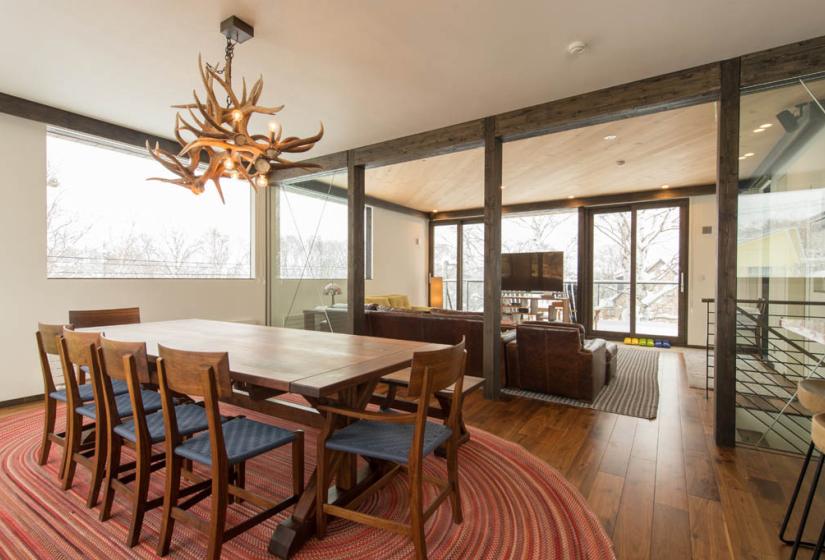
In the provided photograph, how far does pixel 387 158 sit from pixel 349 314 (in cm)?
190

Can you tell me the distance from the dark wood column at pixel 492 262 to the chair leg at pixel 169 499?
270cm

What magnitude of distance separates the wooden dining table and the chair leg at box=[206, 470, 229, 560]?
23 cm

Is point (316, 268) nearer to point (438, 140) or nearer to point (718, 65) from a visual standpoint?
point (438, 140)

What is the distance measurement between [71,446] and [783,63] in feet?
16.0

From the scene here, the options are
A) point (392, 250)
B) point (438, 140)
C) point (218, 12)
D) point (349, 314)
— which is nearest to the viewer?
point (218, 12)

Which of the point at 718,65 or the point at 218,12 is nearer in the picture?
the point at 218,12

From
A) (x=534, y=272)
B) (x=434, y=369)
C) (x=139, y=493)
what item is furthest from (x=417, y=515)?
(x=534, y=272)

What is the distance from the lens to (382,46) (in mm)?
2648

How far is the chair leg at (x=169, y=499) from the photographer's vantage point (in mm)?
1564

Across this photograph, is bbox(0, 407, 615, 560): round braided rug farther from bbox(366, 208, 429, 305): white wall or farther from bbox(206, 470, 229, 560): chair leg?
bbox(366, 208, 429, 305): white wall

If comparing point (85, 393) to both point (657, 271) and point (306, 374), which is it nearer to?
point (306, 374)

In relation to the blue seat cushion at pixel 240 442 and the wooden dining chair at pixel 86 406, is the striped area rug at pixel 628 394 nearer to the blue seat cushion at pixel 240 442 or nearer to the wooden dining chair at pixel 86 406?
the blue seat cushion at pixel 240 442

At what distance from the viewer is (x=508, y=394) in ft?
12.4

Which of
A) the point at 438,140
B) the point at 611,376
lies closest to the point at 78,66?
the point at 438,140
